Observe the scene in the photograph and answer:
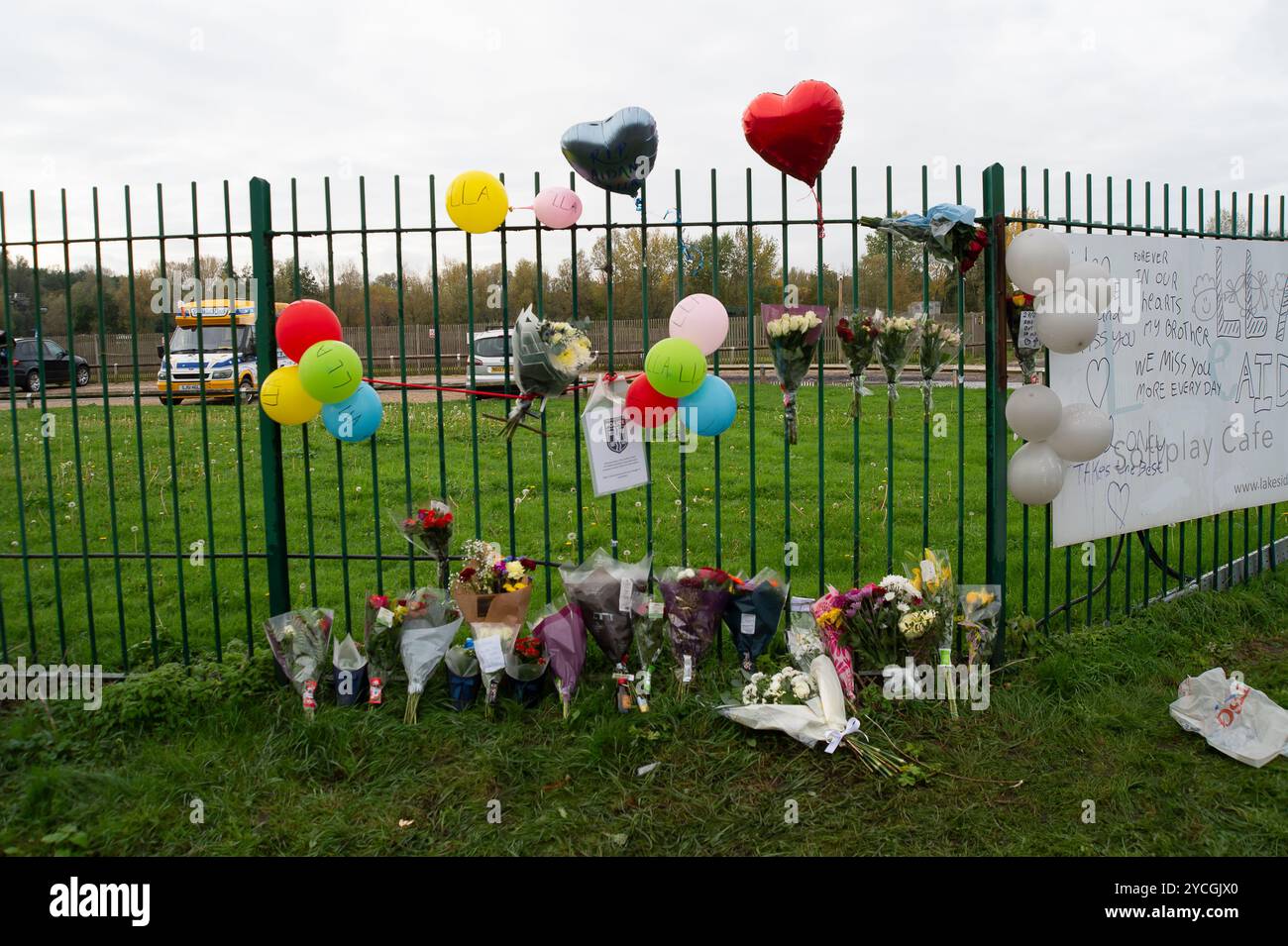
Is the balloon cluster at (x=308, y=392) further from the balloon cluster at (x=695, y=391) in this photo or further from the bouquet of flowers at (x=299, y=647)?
the balloon cluster at (x=695, y=391)

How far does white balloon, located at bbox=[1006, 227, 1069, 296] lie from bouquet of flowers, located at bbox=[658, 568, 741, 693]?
1.93m

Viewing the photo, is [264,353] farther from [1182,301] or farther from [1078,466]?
[1182,301]

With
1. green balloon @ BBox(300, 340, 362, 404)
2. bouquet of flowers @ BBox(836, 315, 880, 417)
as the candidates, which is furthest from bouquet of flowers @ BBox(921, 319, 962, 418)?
green balloon @ BBox(300, 340, 362, 404)

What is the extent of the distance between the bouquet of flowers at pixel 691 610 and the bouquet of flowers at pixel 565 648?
40 centimetres

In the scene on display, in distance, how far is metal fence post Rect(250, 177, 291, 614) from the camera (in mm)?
4414

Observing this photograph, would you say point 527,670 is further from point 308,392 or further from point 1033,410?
point 1033,410

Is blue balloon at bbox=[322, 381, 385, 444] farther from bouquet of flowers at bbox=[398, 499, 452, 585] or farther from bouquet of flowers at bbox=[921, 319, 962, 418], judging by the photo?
bouquet of flowers at bbox=[921, 319, 962, 418]

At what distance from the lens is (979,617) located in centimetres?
436

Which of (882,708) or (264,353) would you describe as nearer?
(882,708)

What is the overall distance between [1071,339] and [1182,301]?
4.37ft

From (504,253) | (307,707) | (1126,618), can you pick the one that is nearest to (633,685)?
(307,707)

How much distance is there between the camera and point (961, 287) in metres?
4.42
